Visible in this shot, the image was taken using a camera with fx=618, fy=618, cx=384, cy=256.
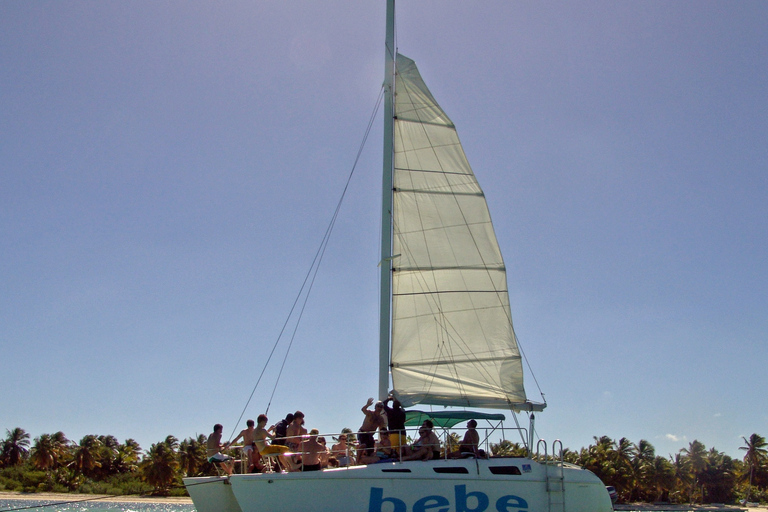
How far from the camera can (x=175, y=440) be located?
2048 inches

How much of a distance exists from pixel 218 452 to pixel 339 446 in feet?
7.49

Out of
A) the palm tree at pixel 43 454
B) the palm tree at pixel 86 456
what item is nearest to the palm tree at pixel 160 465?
the palm tree at pixel 86 456

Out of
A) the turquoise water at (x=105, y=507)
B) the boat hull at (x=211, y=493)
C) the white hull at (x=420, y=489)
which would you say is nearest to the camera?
the white hull at (x=420, y=489)

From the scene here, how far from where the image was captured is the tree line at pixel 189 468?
49.1 meters

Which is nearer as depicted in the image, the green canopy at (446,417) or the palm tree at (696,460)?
the green canopy at (446,417)

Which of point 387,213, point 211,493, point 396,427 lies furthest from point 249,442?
point 387,213

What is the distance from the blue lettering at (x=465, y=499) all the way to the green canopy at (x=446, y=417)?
2.09 meters

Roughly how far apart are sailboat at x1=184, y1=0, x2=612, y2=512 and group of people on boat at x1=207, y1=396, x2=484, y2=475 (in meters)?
0.40

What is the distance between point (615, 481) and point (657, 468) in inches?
183

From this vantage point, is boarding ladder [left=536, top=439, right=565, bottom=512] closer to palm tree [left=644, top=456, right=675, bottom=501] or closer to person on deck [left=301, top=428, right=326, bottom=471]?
person on deck [left=301, top=428, right=326, bottom=471]

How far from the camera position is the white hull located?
1034cm

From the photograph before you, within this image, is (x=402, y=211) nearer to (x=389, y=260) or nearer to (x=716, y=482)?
(x=389, y=260)

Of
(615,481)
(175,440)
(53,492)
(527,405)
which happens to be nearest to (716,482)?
(615,481)

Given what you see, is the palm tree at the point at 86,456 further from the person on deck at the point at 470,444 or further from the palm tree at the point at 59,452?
the person on deck at the point at 470,444
